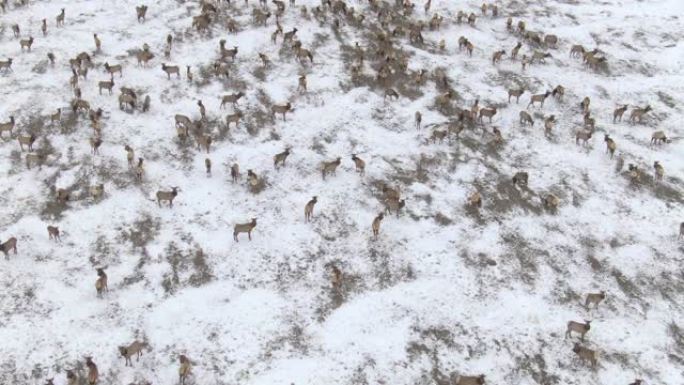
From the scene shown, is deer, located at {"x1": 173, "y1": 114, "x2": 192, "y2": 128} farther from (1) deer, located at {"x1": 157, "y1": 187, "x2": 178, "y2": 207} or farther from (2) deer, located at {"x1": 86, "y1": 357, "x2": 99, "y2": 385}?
(2) deer, located at {"x1": 86, "y1": 357, "x2": 99, "y2": 385}

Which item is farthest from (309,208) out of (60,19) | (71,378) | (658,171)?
(60,19)

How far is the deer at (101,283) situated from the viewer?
2008 cm

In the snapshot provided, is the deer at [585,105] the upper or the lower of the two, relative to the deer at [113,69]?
lower

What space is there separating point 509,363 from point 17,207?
1905 centimetres

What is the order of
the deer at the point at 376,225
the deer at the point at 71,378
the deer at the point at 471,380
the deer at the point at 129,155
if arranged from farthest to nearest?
the deer at the point at 129,155
the deer at the point at 376,225
the deer at the point at 471,380
the deer at the point at 71,378

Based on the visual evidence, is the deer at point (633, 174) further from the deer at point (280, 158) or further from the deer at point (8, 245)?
the deer at point (8, 245)

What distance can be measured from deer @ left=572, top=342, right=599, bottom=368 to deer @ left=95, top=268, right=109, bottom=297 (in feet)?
51.8

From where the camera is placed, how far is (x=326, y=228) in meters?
24.2

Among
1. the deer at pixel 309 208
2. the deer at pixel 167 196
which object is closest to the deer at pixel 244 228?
the deer at pixel 309 208

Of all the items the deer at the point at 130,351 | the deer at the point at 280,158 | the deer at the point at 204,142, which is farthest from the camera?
the deer at the point at 204,142

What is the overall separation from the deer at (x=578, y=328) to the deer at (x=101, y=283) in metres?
15.8

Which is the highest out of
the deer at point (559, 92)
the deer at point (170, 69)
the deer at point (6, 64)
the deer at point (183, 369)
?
the deer at point (6, 64)

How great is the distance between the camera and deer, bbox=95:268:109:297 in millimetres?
20078

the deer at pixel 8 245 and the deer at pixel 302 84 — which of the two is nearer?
the deer at pixel 8 245
